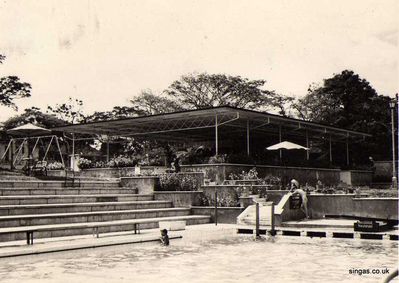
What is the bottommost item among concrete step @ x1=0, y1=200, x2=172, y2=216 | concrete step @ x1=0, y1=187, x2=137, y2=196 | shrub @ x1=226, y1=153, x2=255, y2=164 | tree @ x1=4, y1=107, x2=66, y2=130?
concrete step @ x1=0, y1=200, x2=172, y2=216

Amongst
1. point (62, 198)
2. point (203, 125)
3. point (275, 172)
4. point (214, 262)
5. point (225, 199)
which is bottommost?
point (214, 262)

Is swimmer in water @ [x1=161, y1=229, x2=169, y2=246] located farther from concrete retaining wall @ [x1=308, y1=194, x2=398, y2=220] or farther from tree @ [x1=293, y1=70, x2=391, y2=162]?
tree @ [x1=293, y1=70, x2=391, y2=162]

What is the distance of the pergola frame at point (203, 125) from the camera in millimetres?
24156

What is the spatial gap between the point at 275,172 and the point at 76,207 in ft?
39.4

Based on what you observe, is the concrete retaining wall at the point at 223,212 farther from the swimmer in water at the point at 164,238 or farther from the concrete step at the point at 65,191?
the swimmer in water at the point at 164,238

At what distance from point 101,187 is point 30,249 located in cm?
1034

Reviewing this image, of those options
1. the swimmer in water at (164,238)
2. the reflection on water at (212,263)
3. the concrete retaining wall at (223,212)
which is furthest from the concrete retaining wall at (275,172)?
the swimmer in water at (164,238)

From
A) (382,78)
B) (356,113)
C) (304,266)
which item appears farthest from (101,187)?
(382,78)


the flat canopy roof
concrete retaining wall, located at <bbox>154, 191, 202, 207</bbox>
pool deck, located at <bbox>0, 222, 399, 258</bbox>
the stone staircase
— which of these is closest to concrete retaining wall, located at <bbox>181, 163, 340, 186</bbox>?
concrete retaining wall, located at <bbox>154, 191, 202, 207</bbox>

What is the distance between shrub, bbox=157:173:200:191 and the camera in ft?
71.3

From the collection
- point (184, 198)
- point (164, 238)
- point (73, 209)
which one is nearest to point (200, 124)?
point (184, 198)

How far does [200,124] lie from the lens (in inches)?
1158

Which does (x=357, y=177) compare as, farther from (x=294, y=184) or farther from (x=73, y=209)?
(x=73, y=209)

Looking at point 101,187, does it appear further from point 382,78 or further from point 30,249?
point 382,78
